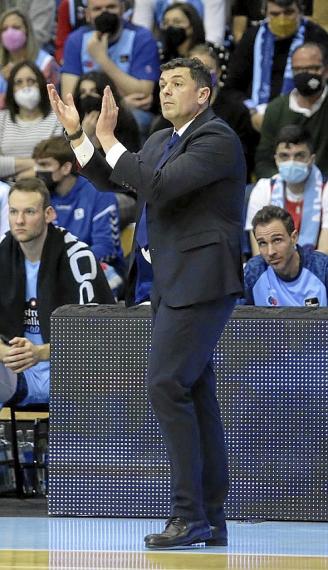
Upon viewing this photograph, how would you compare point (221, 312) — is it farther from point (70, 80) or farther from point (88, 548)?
point (70, 80)

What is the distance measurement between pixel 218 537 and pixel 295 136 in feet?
13.5

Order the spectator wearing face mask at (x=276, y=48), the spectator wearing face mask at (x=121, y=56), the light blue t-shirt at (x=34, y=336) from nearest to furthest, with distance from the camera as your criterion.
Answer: the light blue t-shirt at (x=34, y=336) → the spectator wearing face mask at (x=276, y=48) → the spectator wearing face mask at (x=121, y=56)

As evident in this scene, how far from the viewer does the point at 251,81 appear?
1102 centimetres

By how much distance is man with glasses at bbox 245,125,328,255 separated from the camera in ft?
29.7

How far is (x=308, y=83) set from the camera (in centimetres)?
992

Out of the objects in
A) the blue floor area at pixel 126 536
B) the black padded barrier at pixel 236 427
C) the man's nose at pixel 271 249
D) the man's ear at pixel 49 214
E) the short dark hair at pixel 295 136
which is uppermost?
the short dark hair at pixel 295 136

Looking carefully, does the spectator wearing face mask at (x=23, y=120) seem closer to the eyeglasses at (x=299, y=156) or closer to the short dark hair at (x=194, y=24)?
the short dark hair at (x=194, y=24)

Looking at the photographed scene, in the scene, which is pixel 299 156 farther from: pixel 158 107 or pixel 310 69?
pixel 158 107

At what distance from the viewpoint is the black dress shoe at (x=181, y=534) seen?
5266 millimetres

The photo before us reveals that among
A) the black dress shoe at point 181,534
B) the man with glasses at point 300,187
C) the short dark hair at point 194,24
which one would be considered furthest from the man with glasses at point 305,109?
the black dress shoe at point 181,534

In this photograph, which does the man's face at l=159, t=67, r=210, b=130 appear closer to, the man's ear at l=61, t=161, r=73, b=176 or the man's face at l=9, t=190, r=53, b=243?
the man's face at l=9, t=190, r=53, b=243

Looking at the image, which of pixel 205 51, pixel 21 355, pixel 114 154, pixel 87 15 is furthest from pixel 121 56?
pixel 114 154

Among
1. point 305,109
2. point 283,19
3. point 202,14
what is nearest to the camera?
point 305,109

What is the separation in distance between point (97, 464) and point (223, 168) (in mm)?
1896
